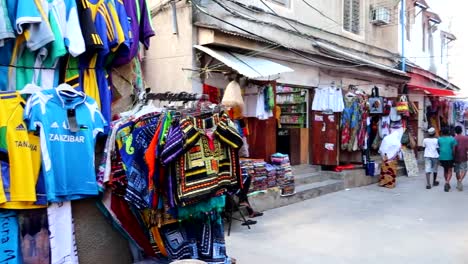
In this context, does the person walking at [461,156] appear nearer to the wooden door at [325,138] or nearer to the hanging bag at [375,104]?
the hanging bag at [375,104]

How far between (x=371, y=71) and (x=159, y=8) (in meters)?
6.68

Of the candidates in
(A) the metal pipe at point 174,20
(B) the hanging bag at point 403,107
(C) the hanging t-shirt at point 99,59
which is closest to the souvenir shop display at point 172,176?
(C) the hanging t-shirt at point 99,59

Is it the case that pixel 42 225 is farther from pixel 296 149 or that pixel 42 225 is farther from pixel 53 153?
pixel 296 149

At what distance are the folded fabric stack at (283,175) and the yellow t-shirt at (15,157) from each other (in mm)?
5414

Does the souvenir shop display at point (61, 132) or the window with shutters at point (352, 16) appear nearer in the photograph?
the souvenir shop display at point (61, 132)

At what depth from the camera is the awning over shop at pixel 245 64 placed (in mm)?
6805

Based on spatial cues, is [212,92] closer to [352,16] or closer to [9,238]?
[9,238]

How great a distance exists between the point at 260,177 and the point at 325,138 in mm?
3405

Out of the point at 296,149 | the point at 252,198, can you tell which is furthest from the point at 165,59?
the point at 296,149

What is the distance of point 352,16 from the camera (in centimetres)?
1212

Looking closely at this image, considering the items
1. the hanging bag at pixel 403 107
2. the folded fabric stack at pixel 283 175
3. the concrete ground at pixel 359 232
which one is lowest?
the concrete ground at pixel 359 232

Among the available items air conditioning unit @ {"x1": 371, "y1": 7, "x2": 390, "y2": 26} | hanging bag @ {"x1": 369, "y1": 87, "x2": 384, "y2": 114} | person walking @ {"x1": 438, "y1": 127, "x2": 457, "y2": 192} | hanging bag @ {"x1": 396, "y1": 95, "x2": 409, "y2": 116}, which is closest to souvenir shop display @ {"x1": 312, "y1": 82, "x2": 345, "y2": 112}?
hanging bag @ {"x1": 369, "y1": 87, "x2": 384, "y2": 114}

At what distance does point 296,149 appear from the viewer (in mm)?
10273

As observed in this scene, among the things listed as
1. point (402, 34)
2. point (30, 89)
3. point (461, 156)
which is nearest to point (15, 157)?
point (30, 89)
